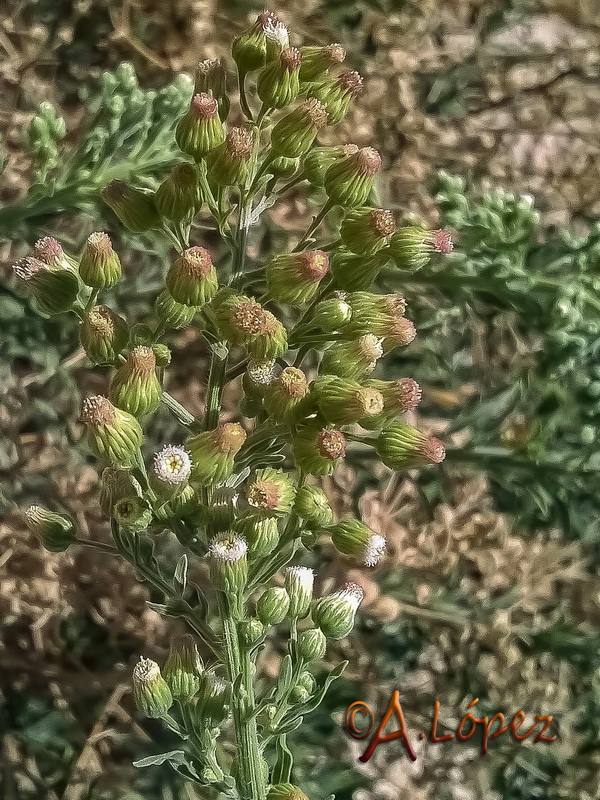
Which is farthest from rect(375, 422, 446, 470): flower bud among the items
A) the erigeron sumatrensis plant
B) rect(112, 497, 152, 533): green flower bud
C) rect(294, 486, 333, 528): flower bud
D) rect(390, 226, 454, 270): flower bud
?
rect(112, 497, 152, 533): green flower bud

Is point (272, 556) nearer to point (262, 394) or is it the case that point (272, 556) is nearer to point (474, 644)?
point (262, 394)

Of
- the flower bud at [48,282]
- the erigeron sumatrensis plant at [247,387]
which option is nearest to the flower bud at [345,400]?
the erigeron sumatrensis plant at [247,387]

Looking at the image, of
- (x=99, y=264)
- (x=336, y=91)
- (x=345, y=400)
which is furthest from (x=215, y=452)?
(x=336, y=91)

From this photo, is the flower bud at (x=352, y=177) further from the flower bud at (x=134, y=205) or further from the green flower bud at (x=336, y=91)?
the flower bud at (x=134, y=205)

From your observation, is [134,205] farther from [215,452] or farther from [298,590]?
[298,590]

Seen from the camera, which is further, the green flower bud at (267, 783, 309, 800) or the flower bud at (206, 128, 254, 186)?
the green flower bud at (267, 783, 309, 800)

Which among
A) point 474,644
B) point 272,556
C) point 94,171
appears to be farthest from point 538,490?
point 94,171

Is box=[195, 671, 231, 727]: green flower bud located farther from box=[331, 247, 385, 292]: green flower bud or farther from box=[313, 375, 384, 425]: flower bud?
box=[331, 247, 385, 292]: green flower bud
